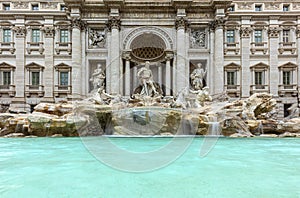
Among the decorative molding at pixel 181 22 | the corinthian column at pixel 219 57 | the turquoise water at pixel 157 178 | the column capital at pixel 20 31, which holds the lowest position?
the turquoise water at pixel 157 178

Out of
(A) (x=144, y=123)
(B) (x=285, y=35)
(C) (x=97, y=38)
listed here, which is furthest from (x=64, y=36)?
(B) (x=285, y=35)

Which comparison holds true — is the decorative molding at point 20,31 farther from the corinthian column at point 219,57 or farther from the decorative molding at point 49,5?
the corinthian column at point 219,57

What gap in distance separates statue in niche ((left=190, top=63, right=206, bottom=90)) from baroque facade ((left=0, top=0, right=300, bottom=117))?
1.84 ft

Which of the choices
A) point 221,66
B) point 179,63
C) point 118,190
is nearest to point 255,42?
point 221,66

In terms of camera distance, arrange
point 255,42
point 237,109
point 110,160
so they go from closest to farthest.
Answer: point 110,160, point 237,109, point 255,42

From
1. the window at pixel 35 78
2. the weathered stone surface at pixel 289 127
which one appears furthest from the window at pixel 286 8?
the window at pixel 35 78

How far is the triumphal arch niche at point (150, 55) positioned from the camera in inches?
872

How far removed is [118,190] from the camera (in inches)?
166

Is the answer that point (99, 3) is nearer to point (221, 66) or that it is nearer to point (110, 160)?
point (221, 66)

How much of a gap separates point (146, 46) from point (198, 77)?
5654 millimetres

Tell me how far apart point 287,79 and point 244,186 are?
72.5 ft

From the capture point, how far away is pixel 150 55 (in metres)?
23.7

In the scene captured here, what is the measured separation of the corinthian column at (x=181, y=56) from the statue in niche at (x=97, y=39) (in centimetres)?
648

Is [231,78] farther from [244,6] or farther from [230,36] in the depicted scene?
[244,6]
